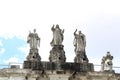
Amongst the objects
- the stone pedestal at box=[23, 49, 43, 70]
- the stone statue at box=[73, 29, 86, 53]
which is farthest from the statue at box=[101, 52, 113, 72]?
the stone pedestal at box=[23, 49, 43, 70]

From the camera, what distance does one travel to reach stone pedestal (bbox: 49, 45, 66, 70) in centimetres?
3472

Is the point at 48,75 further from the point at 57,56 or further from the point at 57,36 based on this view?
the point at 57,36

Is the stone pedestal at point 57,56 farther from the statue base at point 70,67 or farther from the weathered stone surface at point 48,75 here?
the weathered stone surface at point 48,75

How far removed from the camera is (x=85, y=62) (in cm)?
3534

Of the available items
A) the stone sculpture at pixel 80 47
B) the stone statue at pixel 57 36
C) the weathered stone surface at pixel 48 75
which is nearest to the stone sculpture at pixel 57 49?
the stone statue at pixel 57 36

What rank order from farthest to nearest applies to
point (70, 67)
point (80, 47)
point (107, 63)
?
1. point (80, 47)
2. point (107, 63)
3. point (70, 67)

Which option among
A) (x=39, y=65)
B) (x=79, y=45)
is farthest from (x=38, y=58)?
(x=79, y=45)

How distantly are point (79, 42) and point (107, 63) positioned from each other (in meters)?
2.94

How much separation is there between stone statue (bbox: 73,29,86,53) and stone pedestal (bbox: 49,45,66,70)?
1.35 m

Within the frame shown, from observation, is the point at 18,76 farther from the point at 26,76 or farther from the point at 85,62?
the point at 85,62

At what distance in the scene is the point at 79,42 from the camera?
36.0m

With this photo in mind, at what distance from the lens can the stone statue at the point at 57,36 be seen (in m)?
35.6

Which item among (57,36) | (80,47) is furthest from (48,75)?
(80,47)

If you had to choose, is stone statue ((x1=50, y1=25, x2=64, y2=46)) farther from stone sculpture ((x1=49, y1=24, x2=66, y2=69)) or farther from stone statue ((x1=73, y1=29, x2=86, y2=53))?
stone statue ((x1=73, y1=29, x2=86, y2=53))
